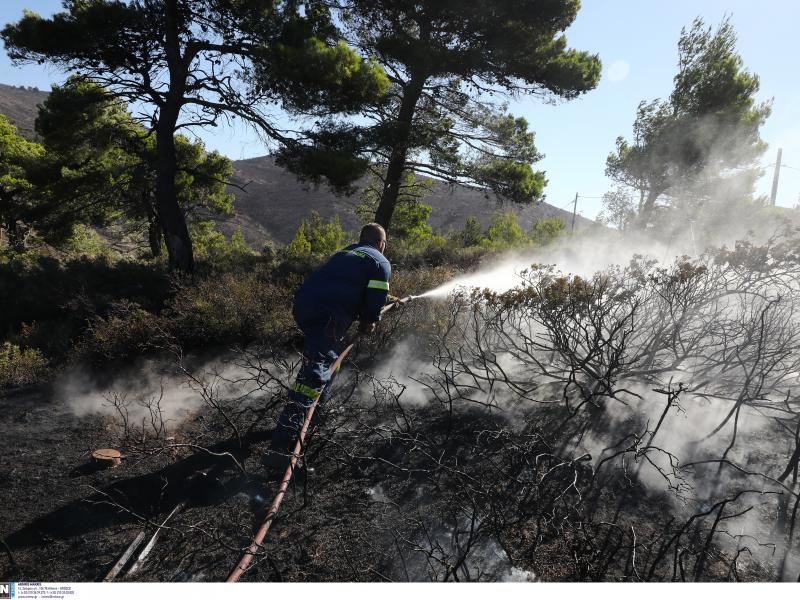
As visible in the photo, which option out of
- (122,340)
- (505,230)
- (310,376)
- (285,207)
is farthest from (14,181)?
(285,207)

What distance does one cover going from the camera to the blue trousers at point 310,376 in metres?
3.71

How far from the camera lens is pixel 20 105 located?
245ft

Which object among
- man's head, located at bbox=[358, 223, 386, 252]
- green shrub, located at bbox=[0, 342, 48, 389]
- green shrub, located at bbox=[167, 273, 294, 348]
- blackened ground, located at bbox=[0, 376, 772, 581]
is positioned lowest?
green shrub, located at bbox=[0, 342, 48, 389]

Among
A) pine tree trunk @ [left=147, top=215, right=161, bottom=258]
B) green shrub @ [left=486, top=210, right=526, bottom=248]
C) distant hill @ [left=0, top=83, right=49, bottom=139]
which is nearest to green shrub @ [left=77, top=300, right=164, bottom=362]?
pine tree trunk @ [left=147, top=215, right=161, bottom=258]

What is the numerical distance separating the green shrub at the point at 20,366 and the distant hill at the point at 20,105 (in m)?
48.2

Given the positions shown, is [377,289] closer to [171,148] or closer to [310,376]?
[310,376]

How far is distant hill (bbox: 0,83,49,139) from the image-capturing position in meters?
62.8

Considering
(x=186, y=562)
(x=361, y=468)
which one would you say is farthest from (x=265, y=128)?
(x=186, y=562)

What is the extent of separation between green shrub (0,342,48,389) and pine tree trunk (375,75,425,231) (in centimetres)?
807

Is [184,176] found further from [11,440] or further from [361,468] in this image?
[361,468]

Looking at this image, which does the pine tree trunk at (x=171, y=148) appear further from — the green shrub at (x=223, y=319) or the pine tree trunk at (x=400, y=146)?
the pine tree trunk at (x=400, y=146)

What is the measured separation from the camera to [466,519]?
3.12 m

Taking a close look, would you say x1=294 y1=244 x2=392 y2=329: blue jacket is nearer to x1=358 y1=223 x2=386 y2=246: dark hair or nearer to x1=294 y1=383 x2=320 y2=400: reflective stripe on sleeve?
x1=358 y1=223 x2=386 y2=246: dark hair

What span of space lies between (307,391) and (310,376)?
0.13 metres
